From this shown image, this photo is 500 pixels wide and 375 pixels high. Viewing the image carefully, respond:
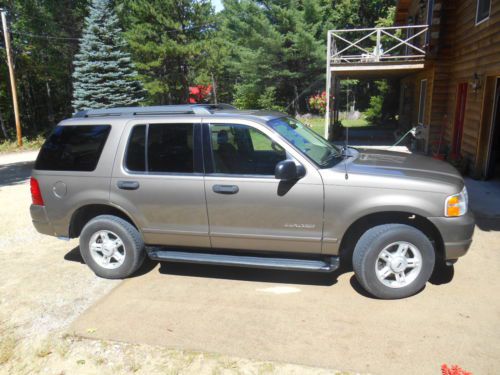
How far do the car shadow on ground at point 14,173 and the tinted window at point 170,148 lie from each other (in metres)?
8.36

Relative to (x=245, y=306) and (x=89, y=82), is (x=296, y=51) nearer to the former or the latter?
(x=89, y=82)

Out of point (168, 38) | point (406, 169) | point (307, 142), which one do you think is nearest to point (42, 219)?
point (307, 142)

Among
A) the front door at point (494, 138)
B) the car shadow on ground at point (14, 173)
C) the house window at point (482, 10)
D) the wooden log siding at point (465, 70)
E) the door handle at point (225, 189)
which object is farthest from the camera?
the car shadow on ground at point (14, 173)

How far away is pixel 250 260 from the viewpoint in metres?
4.34

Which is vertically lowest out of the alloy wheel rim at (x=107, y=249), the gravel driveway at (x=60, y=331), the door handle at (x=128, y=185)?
the gravel driveway at (x=60, y=331)

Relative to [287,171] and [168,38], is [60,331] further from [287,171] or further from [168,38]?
[168,38]

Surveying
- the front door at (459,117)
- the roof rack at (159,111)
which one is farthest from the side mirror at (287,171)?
the front door at (459,117)

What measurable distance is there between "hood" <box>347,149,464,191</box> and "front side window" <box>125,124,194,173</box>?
1.73 meters

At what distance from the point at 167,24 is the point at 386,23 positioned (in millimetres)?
14963

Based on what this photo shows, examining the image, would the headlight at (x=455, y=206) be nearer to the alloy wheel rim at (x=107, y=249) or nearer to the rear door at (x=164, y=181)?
the rear door at (x=164, y=181)

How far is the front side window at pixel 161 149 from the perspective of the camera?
4.47 m

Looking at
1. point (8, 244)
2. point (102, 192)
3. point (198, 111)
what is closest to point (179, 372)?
point (102, 192)

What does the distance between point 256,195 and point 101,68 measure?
19.8 m

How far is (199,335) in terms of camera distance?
3.70 metres
